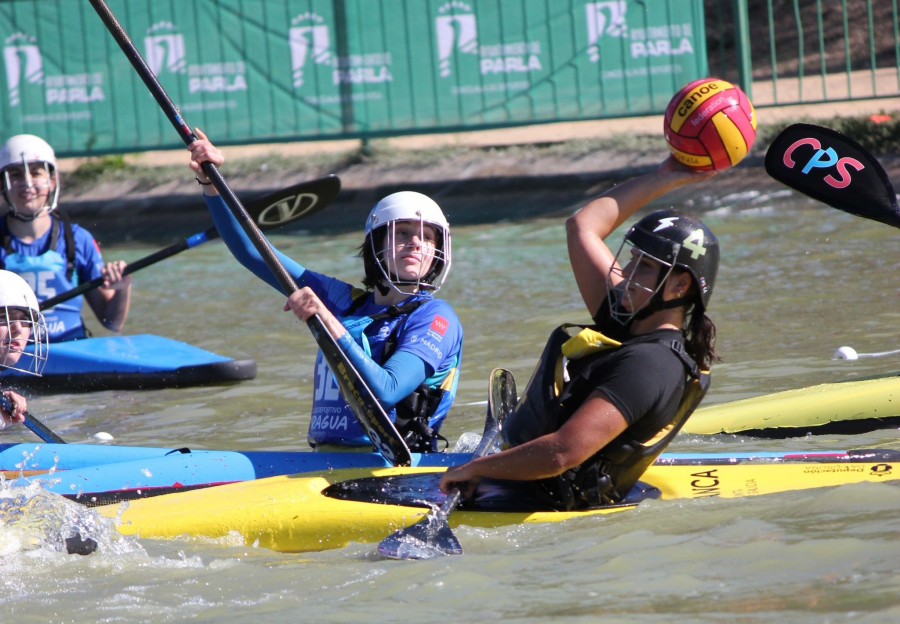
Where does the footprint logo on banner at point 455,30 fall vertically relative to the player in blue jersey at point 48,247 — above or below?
above

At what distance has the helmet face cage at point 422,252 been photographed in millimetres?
4246

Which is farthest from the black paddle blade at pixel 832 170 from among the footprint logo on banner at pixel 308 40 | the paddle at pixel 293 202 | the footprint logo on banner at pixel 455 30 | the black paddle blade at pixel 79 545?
the footprint logo on banner at pixel 308 40

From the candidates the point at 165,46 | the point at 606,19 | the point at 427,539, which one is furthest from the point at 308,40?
the point at 427,539

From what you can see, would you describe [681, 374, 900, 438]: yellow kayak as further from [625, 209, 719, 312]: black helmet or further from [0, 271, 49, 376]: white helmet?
[0, 271, 49, 376]: white helmet

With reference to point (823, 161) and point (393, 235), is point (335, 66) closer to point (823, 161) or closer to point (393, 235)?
point (823, 161)

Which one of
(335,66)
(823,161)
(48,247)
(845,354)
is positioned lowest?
(845,354)

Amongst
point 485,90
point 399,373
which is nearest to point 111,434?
point 399,373

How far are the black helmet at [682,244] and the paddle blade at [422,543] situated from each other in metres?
0.96

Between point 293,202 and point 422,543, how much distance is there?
300cm

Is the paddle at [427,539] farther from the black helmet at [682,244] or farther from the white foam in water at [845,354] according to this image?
the white foam in water at [845,354]

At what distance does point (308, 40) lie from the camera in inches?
469

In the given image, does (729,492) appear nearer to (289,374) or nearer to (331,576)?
(331,576)

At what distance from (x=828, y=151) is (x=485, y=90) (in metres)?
7.33

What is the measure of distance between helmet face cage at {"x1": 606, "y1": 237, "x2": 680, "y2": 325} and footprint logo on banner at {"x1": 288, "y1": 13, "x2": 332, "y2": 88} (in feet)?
28.9
